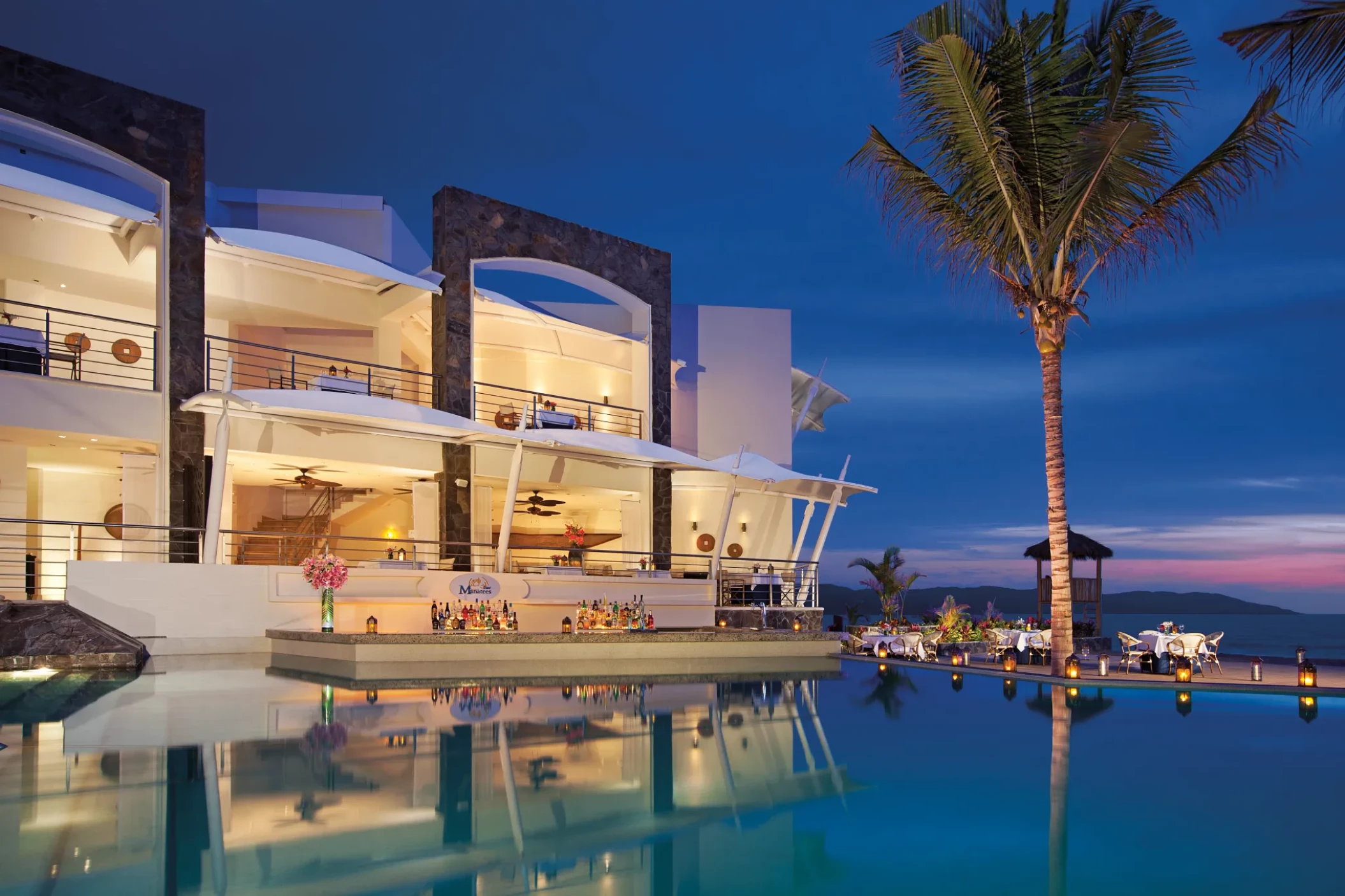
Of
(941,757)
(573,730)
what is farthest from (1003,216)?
(573,730)

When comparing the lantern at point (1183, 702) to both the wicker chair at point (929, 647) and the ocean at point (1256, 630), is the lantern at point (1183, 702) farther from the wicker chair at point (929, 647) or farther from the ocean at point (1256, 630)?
the ocean at point (1256, 630)

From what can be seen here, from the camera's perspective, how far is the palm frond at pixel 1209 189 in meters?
11.8

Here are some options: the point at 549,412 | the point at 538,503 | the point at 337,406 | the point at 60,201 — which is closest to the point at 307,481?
the point at 337,406

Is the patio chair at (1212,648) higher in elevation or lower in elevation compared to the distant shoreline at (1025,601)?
higher

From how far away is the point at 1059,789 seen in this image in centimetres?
627

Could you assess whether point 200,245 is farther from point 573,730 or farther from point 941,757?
point 941,757

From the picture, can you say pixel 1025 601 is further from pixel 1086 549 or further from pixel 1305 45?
pixel 1305 45

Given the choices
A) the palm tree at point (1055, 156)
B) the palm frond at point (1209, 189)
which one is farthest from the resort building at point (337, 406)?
the palm frond at point (1209, 189)

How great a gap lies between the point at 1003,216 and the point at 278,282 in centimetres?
→ 1399

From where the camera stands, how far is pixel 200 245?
17234mm

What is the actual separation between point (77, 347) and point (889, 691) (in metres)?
14.1

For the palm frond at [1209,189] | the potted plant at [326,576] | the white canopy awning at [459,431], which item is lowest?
the potted plant at [326,576]

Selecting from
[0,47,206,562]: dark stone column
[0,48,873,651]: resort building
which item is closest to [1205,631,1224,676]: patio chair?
[0,48,873,651]: resort building

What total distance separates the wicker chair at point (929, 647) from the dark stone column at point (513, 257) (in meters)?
7.09
